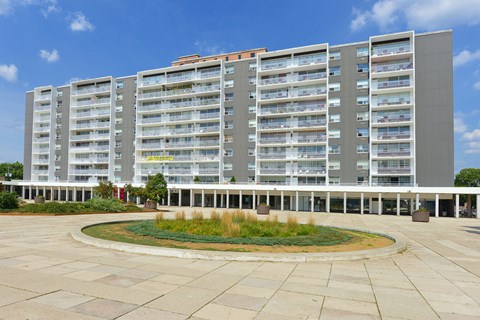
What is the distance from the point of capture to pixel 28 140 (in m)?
82.9

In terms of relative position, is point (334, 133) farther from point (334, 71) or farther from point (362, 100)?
point (334, 71)

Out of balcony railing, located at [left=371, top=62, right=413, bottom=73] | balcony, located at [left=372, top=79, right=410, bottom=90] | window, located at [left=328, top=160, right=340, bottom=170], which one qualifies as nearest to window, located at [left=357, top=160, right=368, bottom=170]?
window, located at [left=328, top=160, right=340, bottom=170]

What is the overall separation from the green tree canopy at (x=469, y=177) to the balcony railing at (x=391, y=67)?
240 feet

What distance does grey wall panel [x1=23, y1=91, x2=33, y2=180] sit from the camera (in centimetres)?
8212

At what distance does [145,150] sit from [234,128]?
19950 millimetres

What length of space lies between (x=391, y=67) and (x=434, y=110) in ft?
30.5

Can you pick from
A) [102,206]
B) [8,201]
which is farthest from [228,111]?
[8,201]

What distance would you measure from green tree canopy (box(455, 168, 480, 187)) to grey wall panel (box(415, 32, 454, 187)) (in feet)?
226

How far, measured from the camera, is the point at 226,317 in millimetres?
5582

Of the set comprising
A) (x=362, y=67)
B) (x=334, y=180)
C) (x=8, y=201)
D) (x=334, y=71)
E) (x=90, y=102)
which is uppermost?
(x=362, y=67)

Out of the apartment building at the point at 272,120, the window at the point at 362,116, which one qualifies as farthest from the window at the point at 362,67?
the window at the point at 362,116

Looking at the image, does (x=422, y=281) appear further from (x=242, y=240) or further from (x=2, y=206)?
(x=2, y=206)

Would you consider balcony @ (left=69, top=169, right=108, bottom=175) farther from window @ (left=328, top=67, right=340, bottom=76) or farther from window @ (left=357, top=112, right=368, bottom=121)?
window @ (left=357, top=112, right=368, bottom=121)

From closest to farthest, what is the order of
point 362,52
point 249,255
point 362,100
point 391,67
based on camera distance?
point 249,255 → point 391,67 → point 362,100 → point 362,52
